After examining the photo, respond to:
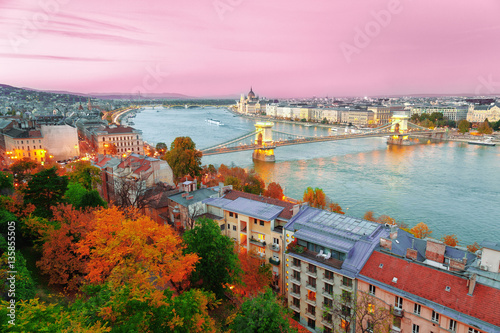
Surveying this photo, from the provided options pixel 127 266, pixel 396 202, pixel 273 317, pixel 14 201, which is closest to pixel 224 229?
pixel 127 266

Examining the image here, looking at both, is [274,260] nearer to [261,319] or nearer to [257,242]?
[257,242]

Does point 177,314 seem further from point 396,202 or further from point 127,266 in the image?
point 396,202

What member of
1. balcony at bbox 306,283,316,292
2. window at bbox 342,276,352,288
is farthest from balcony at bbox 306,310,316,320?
window at bbox 342,276,352,288

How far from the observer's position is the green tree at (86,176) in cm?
1180

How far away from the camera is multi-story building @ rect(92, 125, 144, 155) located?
2167 centimetres

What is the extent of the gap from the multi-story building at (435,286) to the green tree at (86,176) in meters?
9.67

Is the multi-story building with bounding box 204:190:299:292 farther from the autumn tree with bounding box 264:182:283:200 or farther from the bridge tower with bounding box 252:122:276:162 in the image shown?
the bridge tower with bounding box 252:122:276:162

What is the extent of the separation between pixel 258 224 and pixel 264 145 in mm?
19462

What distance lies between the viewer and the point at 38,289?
5473mm

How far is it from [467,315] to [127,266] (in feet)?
15.3

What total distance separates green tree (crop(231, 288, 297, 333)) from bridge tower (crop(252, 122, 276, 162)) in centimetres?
2011

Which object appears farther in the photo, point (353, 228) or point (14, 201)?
point (14, 201)

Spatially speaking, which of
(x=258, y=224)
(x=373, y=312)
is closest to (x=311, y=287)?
(x=373, y=312)

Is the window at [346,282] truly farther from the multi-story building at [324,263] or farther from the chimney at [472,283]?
the chimney at [472,283]
